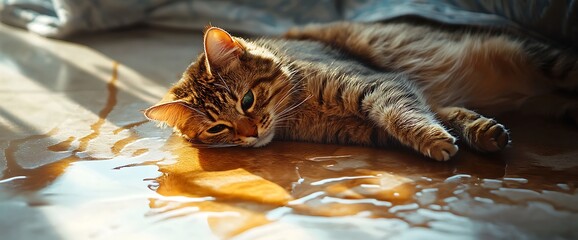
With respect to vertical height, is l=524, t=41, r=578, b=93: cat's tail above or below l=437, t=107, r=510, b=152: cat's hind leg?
above

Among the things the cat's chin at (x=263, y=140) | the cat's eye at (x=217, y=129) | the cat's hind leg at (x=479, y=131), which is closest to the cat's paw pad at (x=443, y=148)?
the cat's hind leg at (x=479, y=131)

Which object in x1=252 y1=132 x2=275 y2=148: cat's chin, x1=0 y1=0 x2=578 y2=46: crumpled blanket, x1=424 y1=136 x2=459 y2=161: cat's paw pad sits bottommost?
x1=252 y1=132 x2=275 y2=148: cat's chin

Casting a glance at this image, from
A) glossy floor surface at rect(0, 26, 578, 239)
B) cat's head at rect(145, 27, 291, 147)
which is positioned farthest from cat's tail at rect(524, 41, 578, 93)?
cat's head at rect(145, 27, 291, 147)

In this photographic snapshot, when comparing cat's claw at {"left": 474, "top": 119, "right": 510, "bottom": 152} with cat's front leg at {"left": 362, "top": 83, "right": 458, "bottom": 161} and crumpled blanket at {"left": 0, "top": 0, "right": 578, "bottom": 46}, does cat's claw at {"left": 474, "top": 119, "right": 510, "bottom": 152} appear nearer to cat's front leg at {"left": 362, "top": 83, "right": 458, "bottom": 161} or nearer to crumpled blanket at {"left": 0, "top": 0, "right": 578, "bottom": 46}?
cat's front leg at {"left": 362, "top": 83, "right": 458, "bottom": 161}

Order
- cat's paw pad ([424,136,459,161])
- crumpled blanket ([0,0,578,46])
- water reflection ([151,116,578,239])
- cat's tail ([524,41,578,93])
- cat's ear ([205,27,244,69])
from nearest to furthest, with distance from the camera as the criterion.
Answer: water reflection ([151,116,578,239]), cat's paw pad ([424,136,459,161]), cat's ear ([205,27,244,69]), cat's tail ([524,41,578,93]), crumpled blanket ([0,0,578,46])

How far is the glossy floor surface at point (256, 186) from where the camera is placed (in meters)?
1.29

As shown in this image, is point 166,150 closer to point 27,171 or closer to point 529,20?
point 27,171

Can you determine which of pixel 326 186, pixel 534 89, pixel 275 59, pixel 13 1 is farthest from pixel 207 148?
pixel 13 1

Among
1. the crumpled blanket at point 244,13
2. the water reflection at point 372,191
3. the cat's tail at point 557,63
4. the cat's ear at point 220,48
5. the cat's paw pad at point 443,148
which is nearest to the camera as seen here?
the water reflection at point 372,191

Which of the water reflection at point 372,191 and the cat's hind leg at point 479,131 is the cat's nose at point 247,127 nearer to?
the water reflection at point 372,191

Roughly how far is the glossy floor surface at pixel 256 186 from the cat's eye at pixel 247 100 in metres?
0.14

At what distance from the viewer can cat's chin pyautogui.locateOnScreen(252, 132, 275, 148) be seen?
68.2 inches

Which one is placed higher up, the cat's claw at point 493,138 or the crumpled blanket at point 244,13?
the crumpled blanket at point 244,13

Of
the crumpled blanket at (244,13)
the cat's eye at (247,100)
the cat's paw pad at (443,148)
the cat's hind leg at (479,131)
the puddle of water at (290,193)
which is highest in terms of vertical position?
the crumpled blanket at (244,13)
